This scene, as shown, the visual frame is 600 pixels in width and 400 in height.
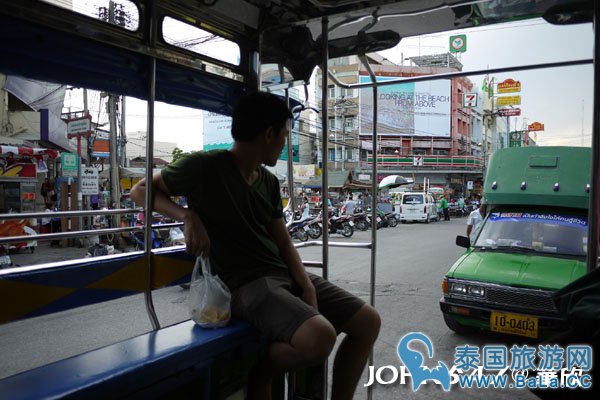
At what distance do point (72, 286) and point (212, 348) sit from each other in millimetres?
718

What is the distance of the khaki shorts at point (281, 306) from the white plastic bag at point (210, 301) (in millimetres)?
90

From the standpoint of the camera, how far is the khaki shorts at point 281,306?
1.62 metres

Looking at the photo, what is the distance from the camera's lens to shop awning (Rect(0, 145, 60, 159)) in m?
5.60

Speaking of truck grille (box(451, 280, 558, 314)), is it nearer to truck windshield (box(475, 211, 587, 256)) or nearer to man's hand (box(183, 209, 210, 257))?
truck windshield (box(475, 211, 587, 256))

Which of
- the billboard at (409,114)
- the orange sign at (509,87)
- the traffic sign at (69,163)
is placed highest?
the billboard at (409,114)

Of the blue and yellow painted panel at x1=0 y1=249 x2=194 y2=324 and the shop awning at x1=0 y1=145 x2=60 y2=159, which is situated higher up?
the shop awning at x1=0 y1=145 x2=60 y2=159

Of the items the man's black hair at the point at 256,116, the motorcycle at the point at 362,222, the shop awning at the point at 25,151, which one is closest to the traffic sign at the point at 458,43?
the man's black hair at the point at 256,116

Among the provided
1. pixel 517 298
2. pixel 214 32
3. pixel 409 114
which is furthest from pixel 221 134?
pixel 409 114

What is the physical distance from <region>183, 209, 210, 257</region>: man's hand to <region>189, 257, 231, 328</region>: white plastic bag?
69mm

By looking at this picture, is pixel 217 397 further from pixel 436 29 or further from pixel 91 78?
pixel 436 29

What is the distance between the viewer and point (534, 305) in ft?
13.0

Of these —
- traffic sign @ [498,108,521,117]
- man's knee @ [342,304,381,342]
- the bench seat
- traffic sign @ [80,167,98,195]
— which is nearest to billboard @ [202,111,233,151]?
the bench seat

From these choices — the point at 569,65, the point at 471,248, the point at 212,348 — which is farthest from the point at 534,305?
the point at 212,348

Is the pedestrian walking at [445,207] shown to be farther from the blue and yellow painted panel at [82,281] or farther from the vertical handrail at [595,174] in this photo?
the blue and yellow painted panel at [82,281]
